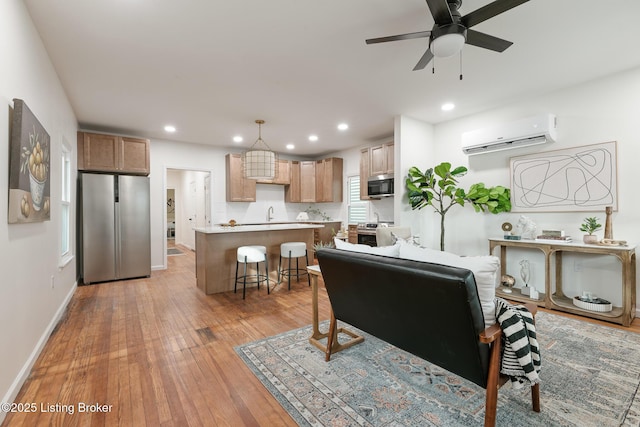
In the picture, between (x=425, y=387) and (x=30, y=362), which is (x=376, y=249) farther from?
(x=30, y=362)

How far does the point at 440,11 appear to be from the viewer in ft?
6.13

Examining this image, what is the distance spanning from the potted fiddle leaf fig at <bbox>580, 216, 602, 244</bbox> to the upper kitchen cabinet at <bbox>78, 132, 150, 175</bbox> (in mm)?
6487

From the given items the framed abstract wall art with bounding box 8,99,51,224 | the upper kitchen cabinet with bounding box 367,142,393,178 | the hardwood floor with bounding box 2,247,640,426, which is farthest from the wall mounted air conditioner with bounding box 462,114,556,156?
the framed abstract wall art with bounding box 8,99,51,224

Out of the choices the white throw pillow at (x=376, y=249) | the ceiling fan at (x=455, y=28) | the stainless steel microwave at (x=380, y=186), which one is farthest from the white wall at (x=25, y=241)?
the stainless steel microwave at (x=380, y=186)

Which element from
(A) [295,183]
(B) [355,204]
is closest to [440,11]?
(B) [355,204]

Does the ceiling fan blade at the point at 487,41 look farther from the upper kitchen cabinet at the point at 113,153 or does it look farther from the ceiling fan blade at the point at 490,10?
the upper kitchen cabinet at the point at 113,153

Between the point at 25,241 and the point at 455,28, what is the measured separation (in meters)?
3.39

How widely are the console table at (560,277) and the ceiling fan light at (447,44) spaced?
2661 mm

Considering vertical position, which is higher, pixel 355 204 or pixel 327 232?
pixel 355 204

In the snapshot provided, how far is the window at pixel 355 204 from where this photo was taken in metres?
6.64

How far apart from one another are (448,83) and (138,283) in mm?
5379

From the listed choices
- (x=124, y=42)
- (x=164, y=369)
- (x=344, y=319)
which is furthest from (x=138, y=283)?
(x=344, y=319)

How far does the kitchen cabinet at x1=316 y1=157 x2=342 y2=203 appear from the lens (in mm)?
6973

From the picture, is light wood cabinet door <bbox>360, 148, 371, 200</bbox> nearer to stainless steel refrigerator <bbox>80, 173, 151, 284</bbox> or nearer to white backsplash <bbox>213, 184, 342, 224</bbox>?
white backsplash <bbox>213, 184, 342, 224</bbox>
